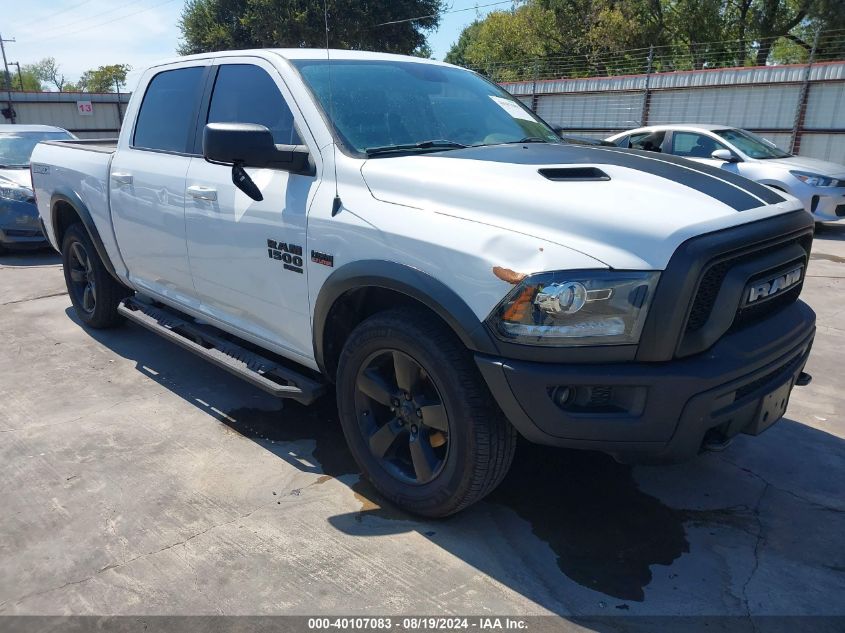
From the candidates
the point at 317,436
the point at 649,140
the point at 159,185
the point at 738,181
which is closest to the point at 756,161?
the point at 649,140

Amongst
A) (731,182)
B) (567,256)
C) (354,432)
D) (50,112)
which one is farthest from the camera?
(50,112)

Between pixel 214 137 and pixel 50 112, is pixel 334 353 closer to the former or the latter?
pixel 214 137

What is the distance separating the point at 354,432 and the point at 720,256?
1720 millimetres

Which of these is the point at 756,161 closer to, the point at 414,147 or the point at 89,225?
the point at 414,147

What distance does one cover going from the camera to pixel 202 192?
3.65 meters

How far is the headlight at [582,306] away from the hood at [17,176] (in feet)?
28.2

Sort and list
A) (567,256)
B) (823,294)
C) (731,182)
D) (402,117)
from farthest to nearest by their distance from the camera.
→ (823,294)
(402,117)
(731,182)
(567,256)

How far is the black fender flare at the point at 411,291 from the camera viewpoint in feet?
7.99

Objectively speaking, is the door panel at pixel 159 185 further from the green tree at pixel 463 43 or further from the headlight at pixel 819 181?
the green tree at pixel 463 43

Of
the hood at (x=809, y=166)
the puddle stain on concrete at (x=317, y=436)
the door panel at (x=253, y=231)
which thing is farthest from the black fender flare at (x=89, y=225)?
the hood at (x=809, y=166)

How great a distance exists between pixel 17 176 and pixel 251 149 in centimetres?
766

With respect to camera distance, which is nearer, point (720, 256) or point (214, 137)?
point (720, 256)

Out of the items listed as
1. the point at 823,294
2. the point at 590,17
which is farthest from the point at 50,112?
the point at 823,294

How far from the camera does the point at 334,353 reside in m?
3.24
